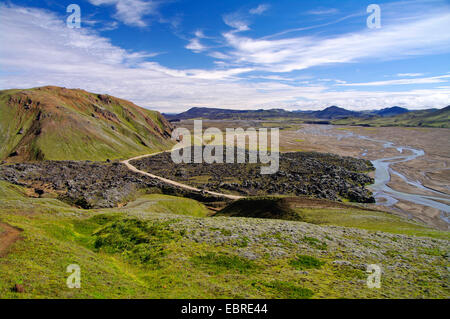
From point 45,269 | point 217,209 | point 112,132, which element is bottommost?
point 217,209

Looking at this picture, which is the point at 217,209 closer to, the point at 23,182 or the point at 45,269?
the point at 45,269

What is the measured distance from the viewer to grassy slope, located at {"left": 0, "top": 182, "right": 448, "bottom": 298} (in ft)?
56.9

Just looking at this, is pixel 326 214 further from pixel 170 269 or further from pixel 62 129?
pixel 62 129

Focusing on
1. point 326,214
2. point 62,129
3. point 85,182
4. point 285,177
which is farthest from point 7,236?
point 62,129

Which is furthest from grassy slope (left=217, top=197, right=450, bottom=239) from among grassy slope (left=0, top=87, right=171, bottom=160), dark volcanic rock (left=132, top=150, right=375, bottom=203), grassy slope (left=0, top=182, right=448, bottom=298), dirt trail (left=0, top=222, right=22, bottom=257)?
grassy slope (left=0, top=87, right=171, bottom=160)

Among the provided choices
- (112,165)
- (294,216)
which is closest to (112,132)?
(112,165)

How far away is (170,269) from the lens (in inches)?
858

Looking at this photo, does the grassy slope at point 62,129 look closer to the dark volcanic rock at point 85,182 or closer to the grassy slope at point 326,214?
the dark volcanic rock at point 85,182

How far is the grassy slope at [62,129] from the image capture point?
115 meters

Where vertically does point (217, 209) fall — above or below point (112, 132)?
below

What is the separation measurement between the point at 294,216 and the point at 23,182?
82709 mm

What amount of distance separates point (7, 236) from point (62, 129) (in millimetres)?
124969

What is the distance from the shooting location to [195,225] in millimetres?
34000

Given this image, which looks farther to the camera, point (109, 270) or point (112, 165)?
point (112, 165)
